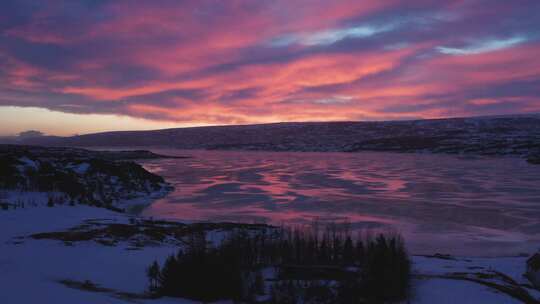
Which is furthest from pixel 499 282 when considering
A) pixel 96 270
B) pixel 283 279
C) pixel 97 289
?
pixel 96 270

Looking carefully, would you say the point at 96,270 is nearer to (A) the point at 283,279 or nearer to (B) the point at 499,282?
(A) the point at 283,279

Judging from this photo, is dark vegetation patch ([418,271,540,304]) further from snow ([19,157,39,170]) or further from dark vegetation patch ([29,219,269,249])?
snow ([19,157,39,170])

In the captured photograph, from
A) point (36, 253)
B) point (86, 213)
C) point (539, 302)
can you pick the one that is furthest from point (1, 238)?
point (539, 302)

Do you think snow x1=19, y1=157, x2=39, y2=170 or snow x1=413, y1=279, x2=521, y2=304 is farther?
snow x1=19, y1=157, x2=39, y2=170

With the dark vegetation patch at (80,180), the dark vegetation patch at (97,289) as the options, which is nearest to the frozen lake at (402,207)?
the dark vegetation patch at (80,180)

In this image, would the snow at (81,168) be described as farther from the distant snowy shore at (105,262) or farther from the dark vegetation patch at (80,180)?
the distant snowy shore at (105,262)

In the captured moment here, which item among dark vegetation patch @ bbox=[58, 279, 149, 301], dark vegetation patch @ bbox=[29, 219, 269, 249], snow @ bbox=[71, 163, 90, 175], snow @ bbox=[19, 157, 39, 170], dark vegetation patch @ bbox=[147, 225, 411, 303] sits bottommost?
dark vegetation patch @ bbox=[29, 219, 269, 249]

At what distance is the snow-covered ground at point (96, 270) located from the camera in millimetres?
4695

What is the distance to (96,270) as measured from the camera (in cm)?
610

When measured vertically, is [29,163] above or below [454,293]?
above

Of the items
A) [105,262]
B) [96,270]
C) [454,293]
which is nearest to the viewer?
[454,293]

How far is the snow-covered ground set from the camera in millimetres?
4695

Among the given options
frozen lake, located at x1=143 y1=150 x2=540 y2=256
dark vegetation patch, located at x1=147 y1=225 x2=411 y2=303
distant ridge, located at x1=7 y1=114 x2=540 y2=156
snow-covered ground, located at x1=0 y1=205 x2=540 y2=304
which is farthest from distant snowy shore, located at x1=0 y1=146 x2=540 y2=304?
distant ridge, located at x1=7 y1=114 x2=540 y2=156

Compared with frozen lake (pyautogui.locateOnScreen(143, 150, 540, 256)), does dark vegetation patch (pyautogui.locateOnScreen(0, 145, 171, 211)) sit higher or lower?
higher
